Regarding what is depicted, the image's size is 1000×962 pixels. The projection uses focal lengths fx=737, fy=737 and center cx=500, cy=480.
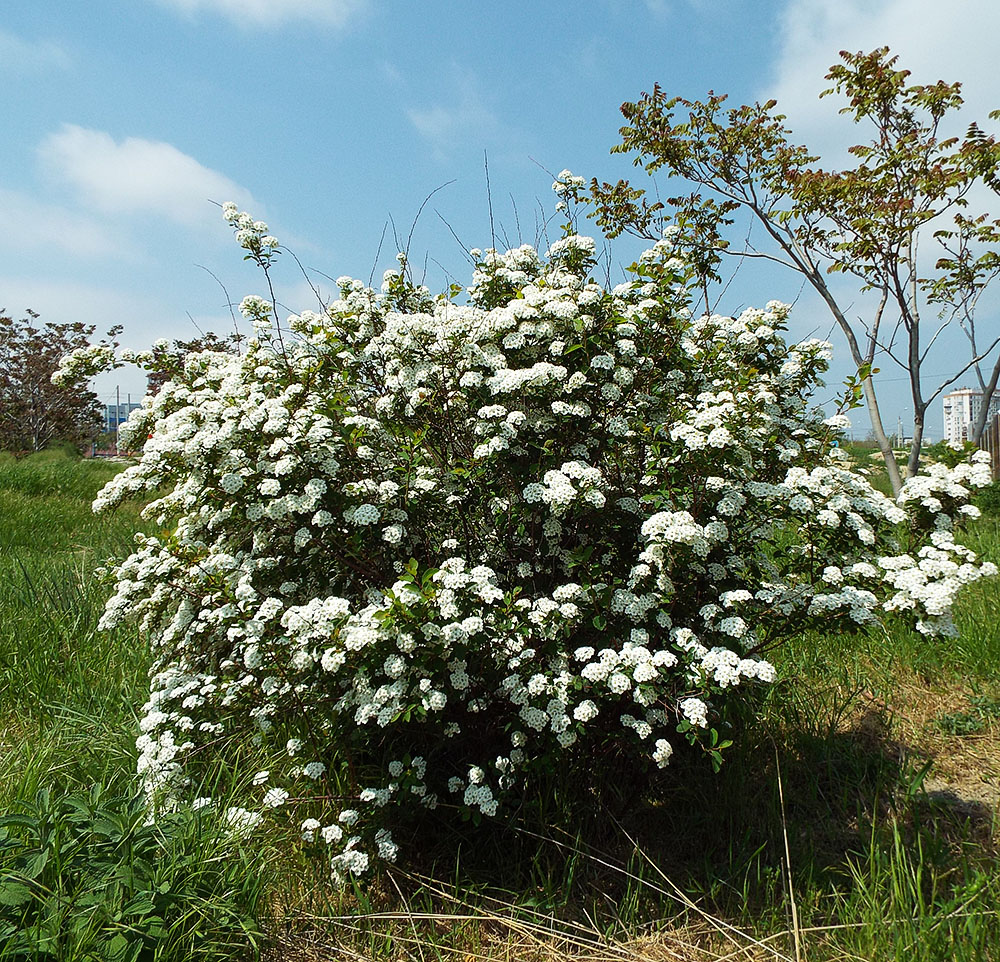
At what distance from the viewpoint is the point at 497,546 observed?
3160 millimetres

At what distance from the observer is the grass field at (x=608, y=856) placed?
2.36 meters

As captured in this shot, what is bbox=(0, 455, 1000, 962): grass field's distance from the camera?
2363 millimetres

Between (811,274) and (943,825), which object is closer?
(943,825)

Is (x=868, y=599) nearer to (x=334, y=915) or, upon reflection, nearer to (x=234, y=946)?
(x=334, y=915)

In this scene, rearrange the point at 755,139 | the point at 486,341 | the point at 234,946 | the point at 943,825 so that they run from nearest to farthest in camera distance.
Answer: the point at 234,946, the point at 486,341, the point at 943,825, the point at 755,139

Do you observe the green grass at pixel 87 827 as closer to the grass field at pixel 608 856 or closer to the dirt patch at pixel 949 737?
the grass field at pixel 608 856

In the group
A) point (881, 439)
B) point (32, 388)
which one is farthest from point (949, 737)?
point (32, 388)

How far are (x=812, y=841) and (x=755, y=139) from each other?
5.75 m

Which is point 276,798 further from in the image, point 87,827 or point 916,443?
point 916,443

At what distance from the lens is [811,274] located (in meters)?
6.70

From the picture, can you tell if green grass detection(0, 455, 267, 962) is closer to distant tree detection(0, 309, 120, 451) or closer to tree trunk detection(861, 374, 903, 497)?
tree trunk detection(861, 374, 903, 497)

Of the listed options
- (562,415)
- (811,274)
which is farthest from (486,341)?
(811,274)

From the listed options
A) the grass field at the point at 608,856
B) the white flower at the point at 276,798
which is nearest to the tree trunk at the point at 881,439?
the grass field at the point at 608,856

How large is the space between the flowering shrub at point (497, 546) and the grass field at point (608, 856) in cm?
25
